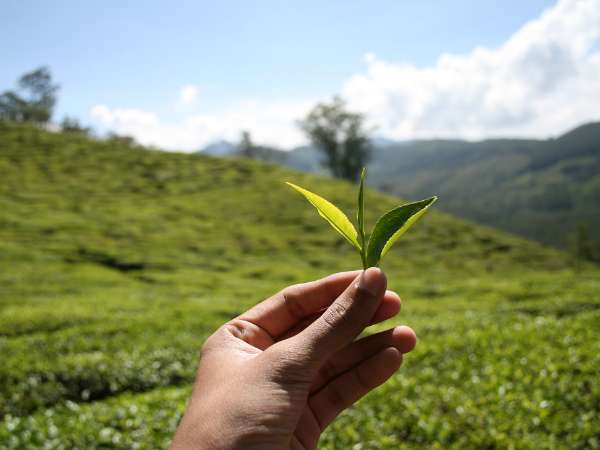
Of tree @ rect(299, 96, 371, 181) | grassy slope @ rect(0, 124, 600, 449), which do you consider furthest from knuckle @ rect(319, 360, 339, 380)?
tree @ rect(299, 96, 371, 181)

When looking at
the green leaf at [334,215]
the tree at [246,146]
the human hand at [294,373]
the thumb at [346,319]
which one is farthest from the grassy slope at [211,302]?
the tree at [246,146]

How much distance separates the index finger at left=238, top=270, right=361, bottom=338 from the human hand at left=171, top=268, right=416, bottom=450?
13 millimetres

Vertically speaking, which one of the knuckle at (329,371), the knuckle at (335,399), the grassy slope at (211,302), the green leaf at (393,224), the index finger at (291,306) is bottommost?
the grassy slope at (211,302)

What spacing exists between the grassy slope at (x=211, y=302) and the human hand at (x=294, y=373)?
3983mm

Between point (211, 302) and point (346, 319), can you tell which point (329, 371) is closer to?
point (346, 319)

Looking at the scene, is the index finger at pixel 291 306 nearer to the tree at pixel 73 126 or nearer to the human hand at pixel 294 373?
the human hand at pixel 294 373

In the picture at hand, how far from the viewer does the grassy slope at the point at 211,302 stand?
634 centimetres

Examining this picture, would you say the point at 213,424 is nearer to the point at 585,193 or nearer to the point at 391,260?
the point at 391,260

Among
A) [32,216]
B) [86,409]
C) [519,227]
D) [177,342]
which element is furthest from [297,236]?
[519,227]

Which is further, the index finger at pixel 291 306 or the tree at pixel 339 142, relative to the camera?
the tree at pixel 339 142

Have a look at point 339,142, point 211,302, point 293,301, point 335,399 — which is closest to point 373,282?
point 293,301

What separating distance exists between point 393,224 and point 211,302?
1543 cm

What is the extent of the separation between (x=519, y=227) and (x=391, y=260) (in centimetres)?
16094

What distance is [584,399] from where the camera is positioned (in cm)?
615
